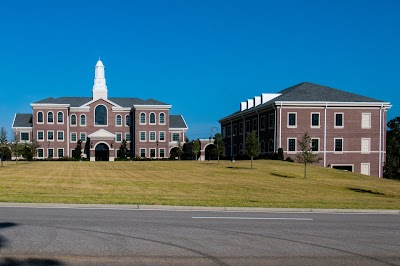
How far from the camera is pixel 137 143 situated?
8000 centimetres

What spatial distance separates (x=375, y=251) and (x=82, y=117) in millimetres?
76950

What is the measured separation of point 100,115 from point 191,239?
7509 centimetres

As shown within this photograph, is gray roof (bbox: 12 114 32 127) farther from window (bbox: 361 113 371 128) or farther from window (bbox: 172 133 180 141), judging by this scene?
window (bbox: 361 113 371 128)

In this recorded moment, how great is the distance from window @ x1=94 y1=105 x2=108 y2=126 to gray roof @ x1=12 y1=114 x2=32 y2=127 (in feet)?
42.2

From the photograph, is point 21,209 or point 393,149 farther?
point 393,149

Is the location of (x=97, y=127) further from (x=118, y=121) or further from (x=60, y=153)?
(x=60, y=153)

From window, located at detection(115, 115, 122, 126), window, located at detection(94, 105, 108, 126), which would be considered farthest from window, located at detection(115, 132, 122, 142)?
window, located at detection(94, 105, 108, 126)

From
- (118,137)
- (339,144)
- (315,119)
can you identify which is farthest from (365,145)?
(118,137)

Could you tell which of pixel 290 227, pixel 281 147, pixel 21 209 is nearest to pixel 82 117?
pixel 281 147

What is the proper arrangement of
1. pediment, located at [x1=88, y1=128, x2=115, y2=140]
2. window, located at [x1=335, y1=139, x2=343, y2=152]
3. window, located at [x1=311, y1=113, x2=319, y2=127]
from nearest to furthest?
1. window, located at [x1=311, y1=113, x2=319, y2=127]
2. window, located at [x1=335, y1=139, x2=343, y2=152]
3. pediment, located at [x1=88, y1=128, x2=115, y2=140]

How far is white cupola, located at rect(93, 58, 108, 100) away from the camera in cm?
8619

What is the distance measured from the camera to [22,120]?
83938mm

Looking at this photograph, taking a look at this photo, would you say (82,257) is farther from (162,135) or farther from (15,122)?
(15,122)

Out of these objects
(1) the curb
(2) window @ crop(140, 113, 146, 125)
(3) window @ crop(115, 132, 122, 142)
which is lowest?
(1) the curb
